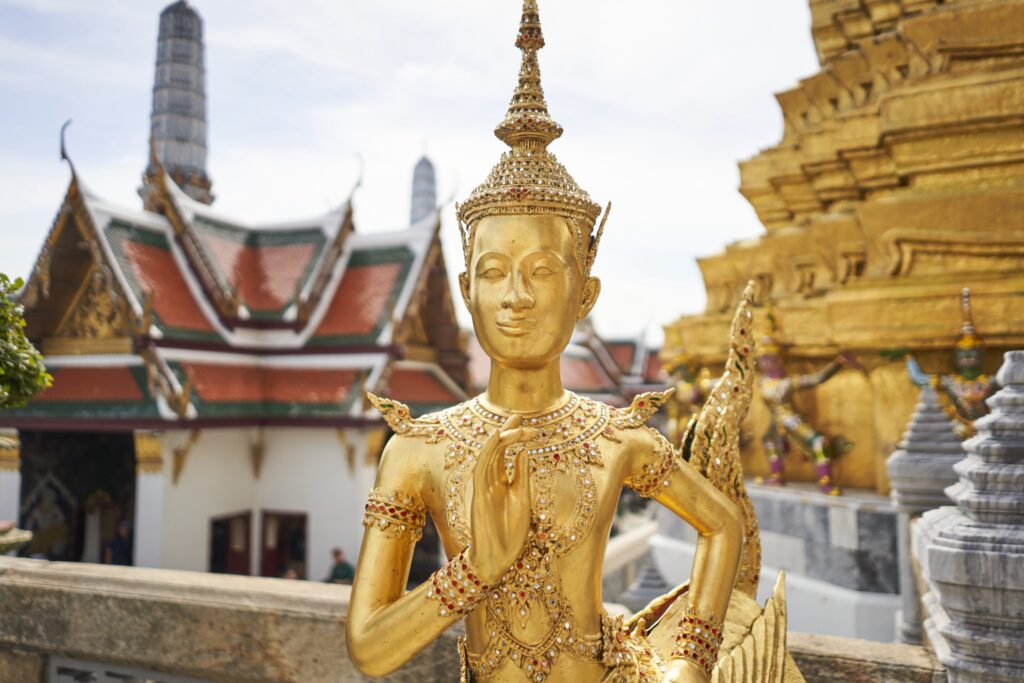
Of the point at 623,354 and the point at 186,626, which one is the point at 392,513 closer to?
the point at 186,626

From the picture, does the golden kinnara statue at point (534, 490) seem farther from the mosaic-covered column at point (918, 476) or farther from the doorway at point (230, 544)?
the doorway at point (230, 544)

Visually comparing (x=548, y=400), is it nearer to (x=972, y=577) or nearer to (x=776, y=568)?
(x=972, y=577)

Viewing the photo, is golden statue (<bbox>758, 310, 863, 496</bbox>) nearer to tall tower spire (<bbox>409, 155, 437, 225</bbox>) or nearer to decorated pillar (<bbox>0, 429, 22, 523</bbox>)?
decorated pillar (<bbox>0, 429, 22, 523</bbox>)

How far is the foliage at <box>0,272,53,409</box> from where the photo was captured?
3439mm

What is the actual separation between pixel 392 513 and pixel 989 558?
1.71 m

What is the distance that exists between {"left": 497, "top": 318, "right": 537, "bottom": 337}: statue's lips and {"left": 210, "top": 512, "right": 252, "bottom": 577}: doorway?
33.2ft

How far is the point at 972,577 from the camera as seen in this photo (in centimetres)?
222

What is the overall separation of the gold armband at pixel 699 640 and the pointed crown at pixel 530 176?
0.96 meters

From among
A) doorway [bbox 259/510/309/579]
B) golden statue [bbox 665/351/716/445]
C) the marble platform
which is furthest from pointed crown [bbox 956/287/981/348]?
doorway [bbox 259/510/309/579]

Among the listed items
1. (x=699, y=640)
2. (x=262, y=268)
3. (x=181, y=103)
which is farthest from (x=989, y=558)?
(x=181, y=103)

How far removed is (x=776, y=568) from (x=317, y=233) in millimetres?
9753

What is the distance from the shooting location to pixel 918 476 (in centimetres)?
392

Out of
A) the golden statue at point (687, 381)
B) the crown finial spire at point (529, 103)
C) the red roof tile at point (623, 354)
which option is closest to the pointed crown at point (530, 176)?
the crown finial spire at point (529, 103)

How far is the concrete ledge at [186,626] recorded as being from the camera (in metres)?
3.02
